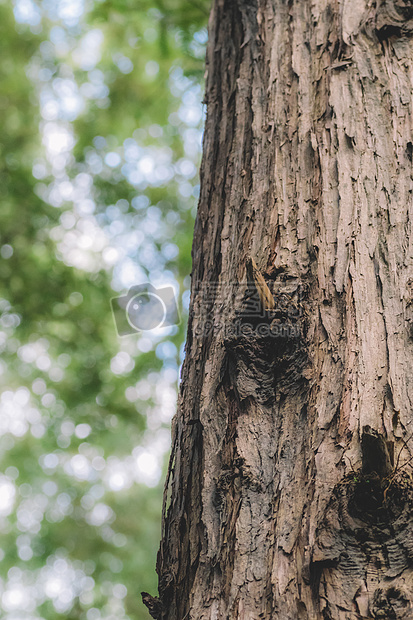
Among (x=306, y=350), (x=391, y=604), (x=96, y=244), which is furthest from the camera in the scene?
(x=96, y=244)

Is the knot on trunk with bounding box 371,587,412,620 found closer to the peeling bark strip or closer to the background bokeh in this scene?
the peeling bark strip

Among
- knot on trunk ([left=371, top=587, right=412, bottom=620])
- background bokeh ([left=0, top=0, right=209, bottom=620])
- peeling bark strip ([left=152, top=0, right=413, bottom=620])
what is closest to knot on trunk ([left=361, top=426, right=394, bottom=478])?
peeling bark strip ([left=152, top=0, right=413, bottom=620])

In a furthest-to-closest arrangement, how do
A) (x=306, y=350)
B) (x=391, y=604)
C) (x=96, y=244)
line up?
(x=96, y=244) < (x=306, y=350) < (x=391, y=604)

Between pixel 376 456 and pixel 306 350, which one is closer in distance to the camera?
pixel 376 456

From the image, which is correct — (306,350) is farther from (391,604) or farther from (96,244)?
(96,244)

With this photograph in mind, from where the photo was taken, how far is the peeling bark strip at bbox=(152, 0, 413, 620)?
0.86 meters

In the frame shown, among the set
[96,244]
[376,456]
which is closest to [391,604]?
[376,456]

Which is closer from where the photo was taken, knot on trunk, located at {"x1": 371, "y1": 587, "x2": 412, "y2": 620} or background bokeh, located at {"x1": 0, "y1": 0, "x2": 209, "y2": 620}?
knot on trunk, located at {"x1": 371, "y1": 587, "x2": 412, "y2": 620}

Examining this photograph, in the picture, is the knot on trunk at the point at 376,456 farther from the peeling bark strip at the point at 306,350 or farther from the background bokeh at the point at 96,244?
the background bokeh at the point at 96,244

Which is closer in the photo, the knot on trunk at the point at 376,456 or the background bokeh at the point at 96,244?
the knot on trunk at the point at 376,456

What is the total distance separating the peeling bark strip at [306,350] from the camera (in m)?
0.86

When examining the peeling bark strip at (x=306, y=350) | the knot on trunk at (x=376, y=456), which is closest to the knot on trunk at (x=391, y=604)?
the peeling bark strip at (x=306, y=350)

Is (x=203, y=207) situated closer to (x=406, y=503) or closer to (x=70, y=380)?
(x=406, y=503)

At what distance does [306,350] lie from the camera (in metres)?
1.04
